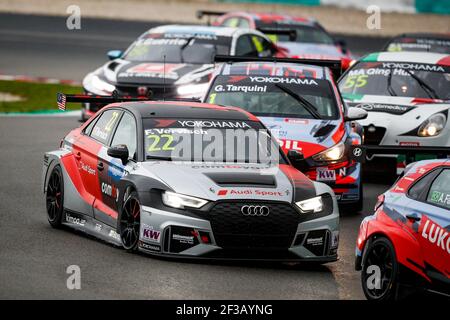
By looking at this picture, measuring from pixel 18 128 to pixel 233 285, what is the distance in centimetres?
1165

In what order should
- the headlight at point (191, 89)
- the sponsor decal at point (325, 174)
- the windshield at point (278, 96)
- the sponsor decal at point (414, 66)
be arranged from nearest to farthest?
the sponsor decal at point (325, 174) → the windshield at point (278, 96) → the sponsor decal at point (414, 66) → the headlight at point (191, 89)

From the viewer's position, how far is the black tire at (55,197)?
501 inches

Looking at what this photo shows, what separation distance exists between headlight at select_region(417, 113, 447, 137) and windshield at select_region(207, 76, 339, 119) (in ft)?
5.09

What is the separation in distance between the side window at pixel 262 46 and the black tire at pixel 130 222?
40.3ft

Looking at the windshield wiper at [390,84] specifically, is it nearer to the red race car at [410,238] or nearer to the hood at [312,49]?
the red race car at [410,238]

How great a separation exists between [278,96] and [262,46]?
8.17 meters

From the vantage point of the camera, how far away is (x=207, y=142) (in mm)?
11992

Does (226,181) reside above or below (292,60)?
above

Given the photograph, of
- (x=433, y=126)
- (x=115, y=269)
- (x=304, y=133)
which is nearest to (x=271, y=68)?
(x=304, y=133)

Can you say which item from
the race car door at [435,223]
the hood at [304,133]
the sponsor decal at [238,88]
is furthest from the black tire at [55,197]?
the race car door at [435,223]

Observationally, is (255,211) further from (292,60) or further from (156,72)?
(156,72)

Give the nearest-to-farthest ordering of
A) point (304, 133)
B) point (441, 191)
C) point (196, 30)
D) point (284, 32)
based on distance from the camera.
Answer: point (441, 191)
point (304, 133)
point (196, 30)
point (284, 32)

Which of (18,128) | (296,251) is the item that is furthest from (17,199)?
(18,128)

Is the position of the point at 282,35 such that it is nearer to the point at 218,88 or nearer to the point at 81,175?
the point at 218,88
